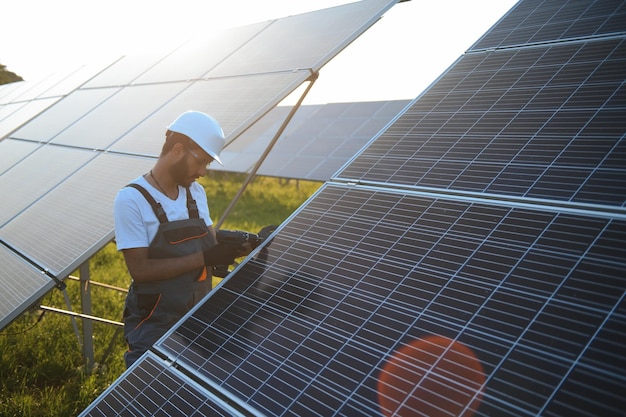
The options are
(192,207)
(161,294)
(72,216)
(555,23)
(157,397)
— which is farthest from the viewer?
(72,216)

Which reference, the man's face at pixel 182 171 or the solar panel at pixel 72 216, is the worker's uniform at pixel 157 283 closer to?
the man's face at pixel 182 171

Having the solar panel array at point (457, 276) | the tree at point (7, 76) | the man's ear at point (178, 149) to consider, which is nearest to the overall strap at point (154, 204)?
the man's ear at point (178, 149)

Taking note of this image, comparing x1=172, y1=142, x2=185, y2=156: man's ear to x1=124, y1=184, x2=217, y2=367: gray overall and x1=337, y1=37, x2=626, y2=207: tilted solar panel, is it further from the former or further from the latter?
x1=337, y1=37, x2=626, y2=207: tilted solar panel

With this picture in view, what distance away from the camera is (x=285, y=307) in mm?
2771

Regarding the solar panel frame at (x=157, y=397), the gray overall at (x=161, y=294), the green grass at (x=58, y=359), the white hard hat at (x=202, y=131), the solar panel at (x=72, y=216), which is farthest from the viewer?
the green grass at (x=58, y=359)

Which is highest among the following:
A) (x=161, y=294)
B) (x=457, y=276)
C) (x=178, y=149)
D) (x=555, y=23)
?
(x=555, y=23)

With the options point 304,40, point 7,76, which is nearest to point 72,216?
point 304,40

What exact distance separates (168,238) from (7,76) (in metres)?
44.0

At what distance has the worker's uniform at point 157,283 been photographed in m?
3.58

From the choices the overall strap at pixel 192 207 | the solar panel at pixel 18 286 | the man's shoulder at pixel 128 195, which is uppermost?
the man's shoulder at pixel 128 195

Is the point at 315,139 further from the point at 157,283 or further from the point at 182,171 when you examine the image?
the point at 157,283

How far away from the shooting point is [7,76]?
4028 centimetres

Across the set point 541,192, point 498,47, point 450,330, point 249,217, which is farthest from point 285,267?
point 249,217

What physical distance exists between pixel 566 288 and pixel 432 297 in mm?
554
